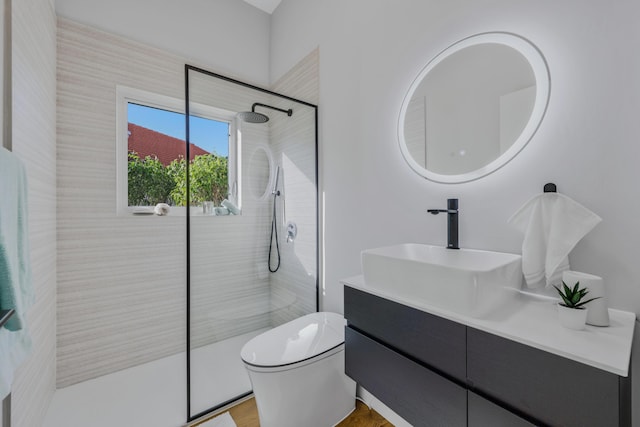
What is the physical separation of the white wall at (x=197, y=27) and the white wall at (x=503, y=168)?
642 millimetres

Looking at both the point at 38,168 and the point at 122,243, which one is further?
the point at 122,243

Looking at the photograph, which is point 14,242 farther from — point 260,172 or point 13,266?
point 260,172

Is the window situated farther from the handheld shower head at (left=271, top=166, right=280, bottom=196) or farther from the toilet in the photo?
the toilet

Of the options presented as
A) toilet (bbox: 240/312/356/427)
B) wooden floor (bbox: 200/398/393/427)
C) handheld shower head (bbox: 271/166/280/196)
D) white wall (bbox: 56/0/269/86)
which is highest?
white wall (bbox: 56/0/269/86)

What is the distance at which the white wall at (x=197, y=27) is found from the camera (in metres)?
1.85

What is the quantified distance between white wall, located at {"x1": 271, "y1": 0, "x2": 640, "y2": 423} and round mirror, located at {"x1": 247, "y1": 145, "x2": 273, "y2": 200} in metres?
0.41

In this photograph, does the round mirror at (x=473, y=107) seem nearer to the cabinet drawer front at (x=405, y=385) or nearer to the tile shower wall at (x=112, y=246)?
the cabinet drawer front at (x=405, y=385)

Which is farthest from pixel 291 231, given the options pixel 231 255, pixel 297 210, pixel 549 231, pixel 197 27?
pixel 197 27

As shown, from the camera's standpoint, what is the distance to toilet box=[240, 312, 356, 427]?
1240 mm

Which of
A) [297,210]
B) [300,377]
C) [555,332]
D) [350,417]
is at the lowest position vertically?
[350,417]

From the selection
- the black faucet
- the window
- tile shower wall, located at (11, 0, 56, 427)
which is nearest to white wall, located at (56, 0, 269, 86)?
tile shower wall, located at (11, 0, 56, 427)

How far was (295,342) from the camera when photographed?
55.2 inches

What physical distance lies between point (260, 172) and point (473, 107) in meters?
1.22

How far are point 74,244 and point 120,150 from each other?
0.70m
